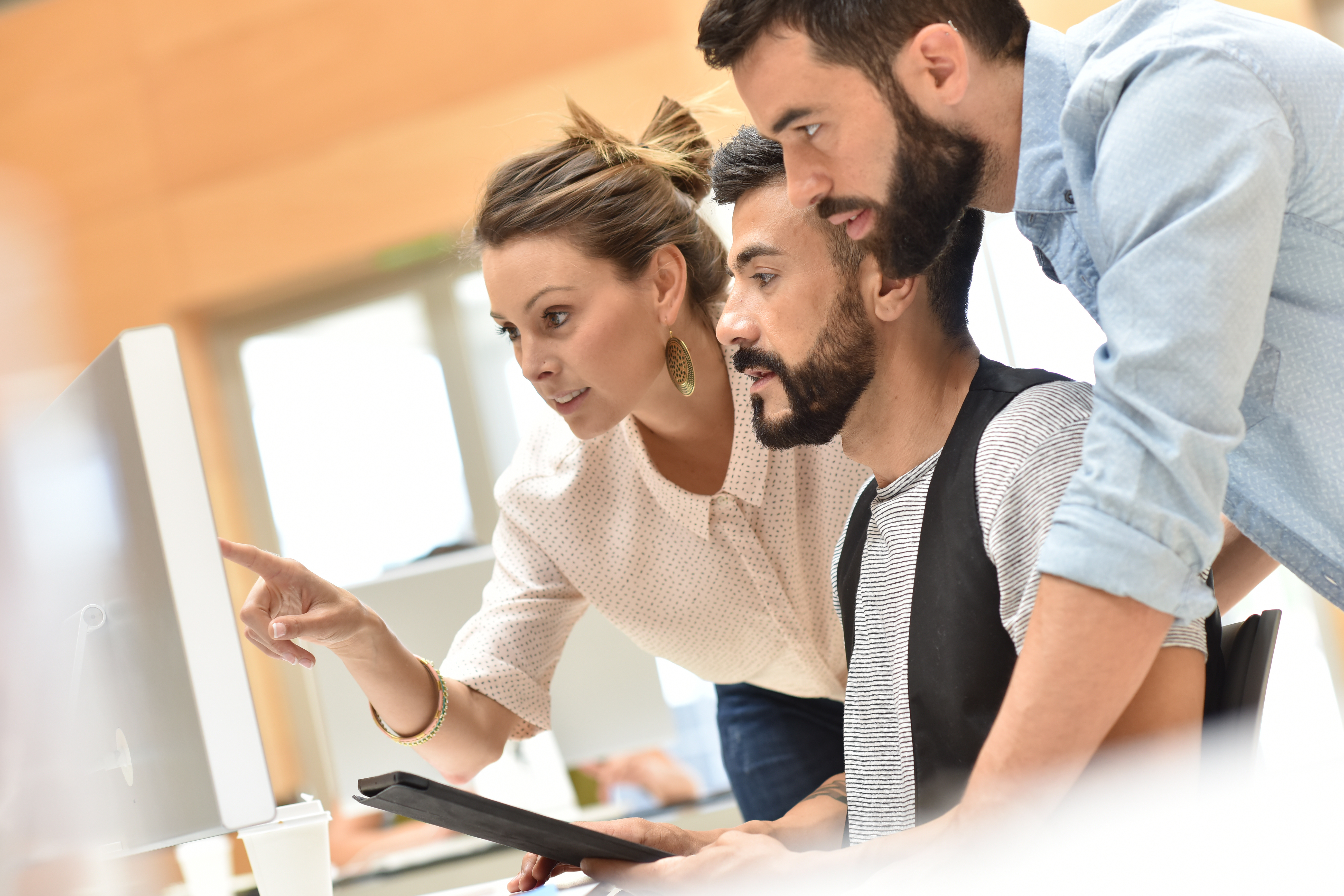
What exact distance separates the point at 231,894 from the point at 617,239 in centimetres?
108

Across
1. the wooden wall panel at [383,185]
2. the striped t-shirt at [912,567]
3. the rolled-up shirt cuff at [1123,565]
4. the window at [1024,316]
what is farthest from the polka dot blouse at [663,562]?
the wooden wall panel at [383,185]

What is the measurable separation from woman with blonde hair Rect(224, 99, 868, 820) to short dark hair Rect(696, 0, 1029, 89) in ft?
1.71

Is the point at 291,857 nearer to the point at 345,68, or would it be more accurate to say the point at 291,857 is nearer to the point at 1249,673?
the point at 1249,673

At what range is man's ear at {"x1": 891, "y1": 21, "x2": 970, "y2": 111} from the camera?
0.94 meters

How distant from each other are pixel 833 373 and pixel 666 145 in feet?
2.00

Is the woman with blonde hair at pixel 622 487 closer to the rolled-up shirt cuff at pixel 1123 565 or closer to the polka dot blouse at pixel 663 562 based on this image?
the polka dot blouse at pixel 663 562

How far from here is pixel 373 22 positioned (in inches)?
165

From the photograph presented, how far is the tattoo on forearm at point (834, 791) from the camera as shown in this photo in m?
1.27

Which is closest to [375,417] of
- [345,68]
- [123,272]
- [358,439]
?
[358,439]

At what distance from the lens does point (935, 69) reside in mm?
948

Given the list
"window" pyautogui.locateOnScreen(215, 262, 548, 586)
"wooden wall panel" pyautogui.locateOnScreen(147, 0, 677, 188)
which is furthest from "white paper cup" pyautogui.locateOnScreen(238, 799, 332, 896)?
"wooden wall panel" pyautogui.locateOnScreen(147, 0, 677, 188)

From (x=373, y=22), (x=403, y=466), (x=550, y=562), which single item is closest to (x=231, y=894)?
(x=550, y=562)

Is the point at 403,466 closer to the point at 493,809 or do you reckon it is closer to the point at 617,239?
the point at 617,239

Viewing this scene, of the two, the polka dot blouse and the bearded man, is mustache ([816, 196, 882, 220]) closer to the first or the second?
the bearded man
